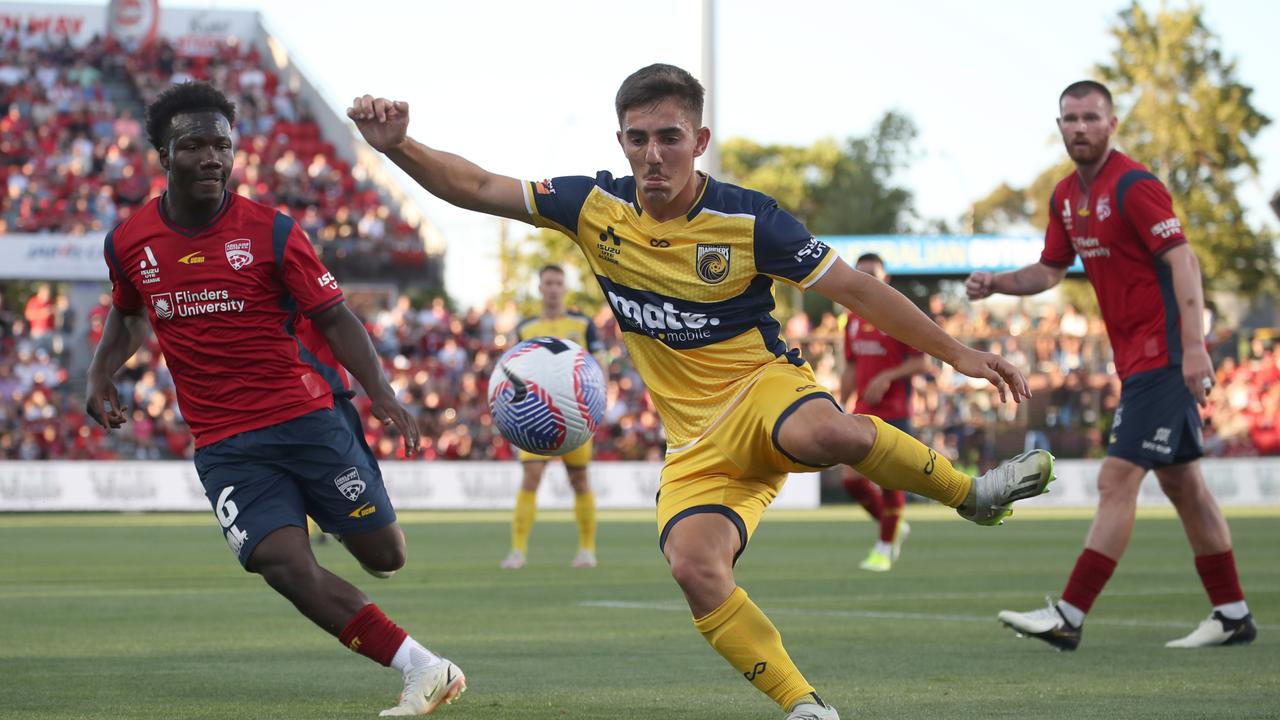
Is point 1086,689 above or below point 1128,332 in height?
below

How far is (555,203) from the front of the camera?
5.98m

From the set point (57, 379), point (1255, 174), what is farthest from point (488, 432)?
point (1255, 174)

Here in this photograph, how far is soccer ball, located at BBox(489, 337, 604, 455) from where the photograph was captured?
826 centimetres

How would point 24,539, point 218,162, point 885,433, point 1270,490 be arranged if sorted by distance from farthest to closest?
point 1270,490 < point 24,539 < point 218,162 < point 885,433

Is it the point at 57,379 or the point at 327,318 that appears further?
the point at 57,379

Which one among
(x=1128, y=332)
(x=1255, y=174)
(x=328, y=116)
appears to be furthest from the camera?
(x=1255, y=174)

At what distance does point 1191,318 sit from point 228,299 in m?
4.46

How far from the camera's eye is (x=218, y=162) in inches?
249

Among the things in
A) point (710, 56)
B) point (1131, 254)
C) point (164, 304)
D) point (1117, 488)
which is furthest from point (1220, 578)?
point (710, 56)

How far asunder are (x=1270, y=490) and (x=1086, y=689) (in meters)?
26.3

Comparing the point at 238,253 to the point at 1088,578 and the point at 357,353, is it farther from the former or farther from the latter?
the point at 1088,578

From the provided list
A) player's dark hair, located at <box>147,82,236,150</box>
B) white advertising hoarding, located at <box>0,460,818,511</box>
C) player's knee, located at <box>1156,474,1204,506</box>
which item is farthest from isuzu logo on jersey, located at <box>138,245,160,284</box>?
white advertising hoarding, located at <box>0,460,818,511</box>

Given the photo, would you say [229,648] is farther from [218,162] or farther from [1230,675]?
[1230,675]

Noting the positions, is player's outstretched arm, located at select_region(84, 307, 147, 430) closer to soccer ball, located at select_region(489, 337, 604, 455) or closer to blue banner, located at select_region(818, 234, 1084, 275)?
A: soccer ball, located at select_region(489, 337, 604, 455)
